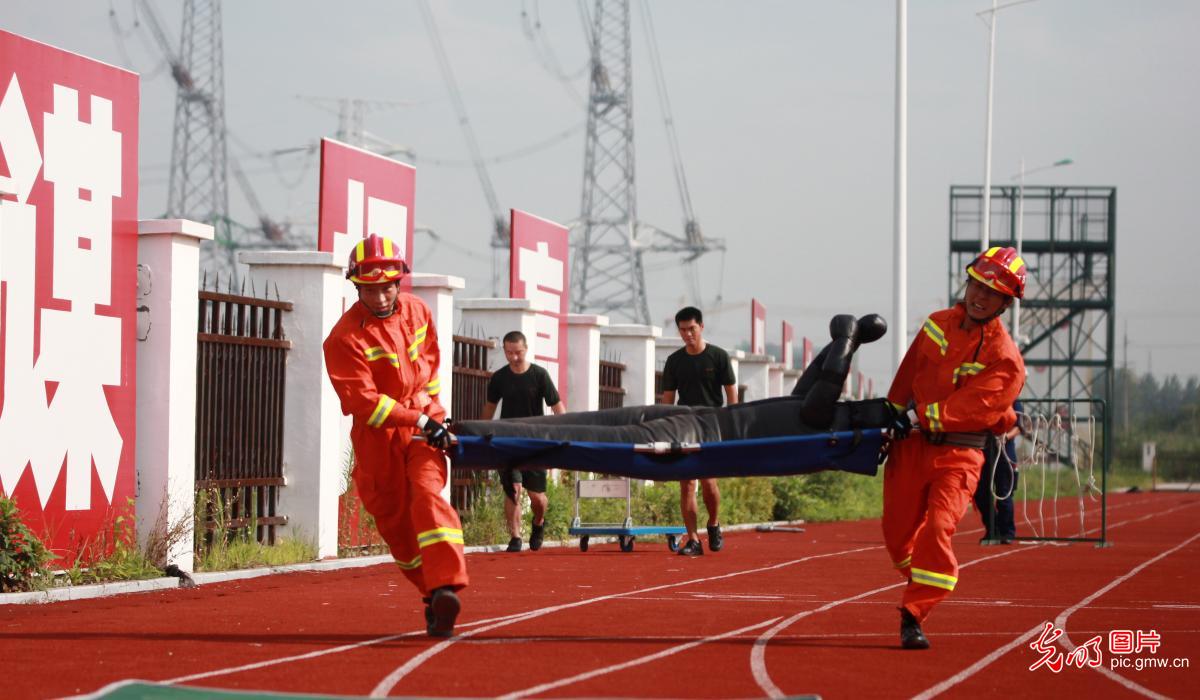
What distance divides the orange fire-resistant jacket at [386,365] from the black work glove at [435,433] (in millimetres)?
83

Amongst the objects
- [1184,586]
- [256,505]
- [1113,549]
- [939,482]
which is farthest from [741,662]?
[1113,549]

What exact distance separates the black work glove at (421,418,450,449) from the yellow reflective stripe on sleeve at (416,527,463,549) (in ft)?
1.62

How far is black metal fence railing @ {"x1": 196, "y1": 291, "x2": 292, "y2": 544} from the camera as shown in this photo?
50.5 feet

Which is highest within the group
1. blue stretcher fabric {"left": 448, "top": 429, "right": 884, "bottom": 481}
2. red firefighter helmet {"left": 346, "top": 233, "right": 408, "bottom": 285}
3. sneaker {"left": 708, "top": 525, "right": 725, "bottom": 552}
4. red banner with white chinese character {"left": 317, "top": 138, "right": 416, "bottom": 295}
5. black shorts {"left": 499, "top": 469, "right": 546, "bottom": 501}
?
red banner with white chinese character {"left": 317, "top": 138, "right": 416, "bottom": 295}

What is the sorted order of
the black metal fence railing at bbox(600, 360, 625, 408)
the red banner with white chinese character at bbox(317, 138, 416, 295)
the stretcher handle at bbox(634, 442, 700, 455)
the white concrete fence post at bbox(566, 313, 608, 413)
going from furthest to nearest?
the black metal fence railing at bbox(600, 360, 625, 408) → the white concrete fence post at bbox(566, 313, 608, 413) → the red banner with white chinese character at bbox(317, 138, 416, 295) → the stretcher handle at bbox(634, 442, 700, 455)

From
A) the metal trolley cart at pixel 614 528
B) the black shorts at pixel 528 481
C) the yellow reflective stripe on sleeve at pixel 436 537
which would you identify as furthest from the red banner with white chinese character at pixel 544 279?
the yellow reflective stripe on sleeve at pixel 436 537

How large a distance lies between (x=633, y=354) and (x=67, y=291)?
15957 millimetres

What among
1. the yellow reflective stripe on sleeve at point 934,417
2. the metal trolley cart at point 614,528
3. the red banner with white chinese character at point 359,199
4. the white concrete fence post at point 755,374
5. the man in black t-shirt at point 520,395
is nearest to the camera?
the yellow reflective stripe on sleeve at point 934,417

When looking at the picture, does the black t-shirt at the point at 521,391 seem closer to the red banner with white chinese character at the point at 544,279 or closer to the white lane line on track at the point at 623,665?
the red banner with white chinese character at the point at 544,279

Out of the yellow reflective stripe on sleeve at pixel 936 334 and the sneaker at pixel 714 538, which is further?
the sneaker at pixel 714 538

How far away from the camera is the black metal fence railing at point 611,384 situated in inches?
1077

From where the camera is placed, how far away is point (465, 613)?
11398 millimetres

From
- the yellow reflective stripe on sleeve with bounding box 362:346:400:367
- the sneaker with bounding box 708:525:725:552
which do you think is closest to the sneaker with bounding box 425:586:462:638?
the yellow reflective stripe on sleeve with bounding box 362:346:400:367

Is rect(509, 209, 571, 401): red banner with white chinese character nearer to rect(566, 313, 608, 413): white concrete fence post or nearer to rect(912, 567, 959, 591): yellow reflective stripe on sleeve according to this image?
rect(566, 313, 608, 413): white concrete fence post
